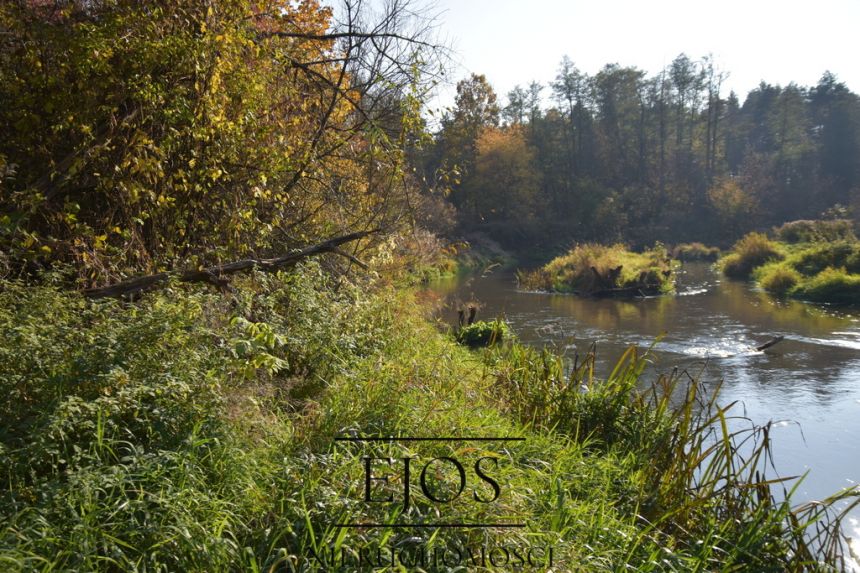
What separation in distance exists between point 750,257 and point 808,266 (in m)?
4.62

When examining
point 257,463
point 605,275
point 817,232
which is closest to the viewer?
point 257,463

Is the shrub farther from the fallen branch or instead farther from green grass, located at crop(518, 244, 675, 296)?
the fallen branch

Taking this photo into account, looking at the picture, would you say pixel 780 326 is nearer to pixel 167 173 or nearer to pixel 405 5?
pixel 405 5

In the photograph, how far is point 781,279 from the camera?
61.5 ft

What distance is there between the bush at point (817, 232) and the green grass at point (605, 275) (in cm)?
625

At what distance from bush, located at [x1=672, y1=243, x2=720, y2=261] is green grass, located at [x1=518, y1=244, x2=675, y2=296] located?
38.4 ft

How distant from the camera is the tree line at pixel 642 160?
41.7m

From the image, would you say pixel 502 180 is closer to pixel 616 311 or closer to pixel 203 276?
pixel 616 311

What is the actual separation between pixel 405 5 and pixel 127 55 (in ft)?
11.8

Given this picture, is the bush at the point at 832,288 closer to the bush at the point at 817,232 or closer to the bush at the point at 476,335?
the bush at the point at 817,232

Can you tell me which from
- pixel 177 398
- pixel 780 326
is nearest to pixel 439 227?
pixel 780 326

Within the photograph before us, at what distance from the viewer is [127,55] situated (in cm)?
498
